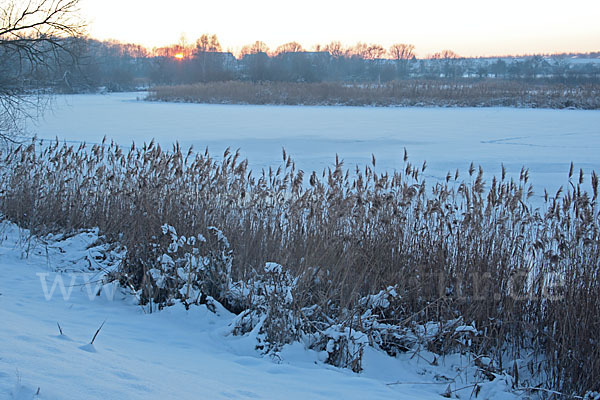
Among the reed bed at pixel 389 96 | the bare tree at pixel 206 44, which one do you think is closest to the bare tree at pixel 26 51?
the reed bed at pixel 389 96

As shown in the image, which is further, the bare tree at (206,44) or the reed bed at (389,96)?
the bare tree at (206,44)

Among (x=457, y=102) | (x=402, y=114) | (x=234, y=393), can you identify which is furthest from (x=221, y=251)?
(x=457, y=102)

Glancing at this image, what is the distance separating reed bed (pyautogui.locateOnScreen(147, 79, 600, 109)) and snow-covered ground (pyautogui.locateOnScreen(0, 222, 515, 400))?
94.8 feet

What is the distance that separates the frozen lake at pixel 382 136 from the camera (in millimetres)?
11844

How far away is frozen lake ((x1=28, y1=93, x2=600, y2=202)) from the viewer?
38.9 ft

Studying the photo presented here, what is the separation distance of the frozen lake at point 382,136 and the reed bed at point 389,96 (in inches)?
177

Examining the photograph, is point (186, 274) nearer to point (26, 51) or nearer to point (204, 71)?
point (26, 51)

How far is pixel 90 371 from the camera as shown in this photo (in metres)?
2.50

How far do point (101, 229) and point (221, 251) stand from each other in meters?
2.14

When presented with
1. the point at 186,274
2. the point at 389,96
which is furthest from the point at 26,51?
the point at 389,96

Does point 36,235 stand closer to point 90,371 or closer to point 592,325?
point 90,371

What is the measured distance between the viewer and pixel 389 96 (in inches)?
1337

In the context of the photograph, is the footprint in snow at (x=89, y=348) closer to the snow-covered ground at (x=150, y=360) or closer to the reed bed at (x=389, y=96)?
the snow-covered ground at (x=150, y=360)

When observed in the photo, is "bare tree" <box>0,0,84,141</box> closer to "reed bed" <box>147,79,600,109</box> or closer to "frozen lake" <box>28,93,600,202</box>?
"frozen lake" <box>28,93,600,202</box>
